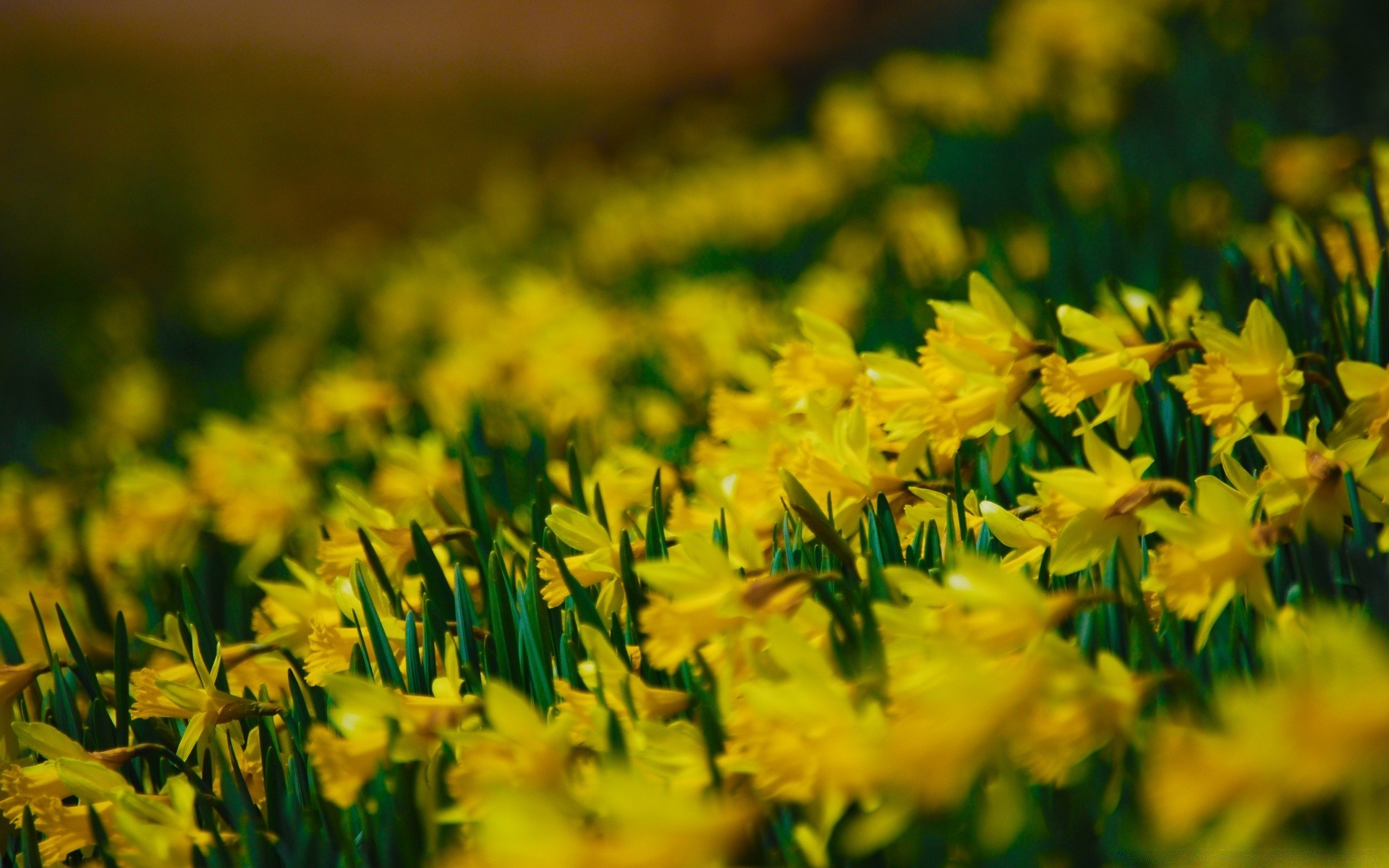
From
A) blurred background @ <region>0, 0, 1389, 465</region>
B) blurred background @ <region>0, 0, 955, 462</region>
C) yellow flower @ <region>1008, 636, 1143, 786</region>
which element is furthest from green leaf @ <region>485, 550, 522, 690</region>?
blurred background @ <region>0, 0, 955, 462</region>

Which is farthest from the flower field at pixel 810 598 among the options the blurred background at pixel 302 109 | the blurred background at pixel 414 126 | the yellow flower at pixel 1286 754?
the blurred background at pixel 302 109

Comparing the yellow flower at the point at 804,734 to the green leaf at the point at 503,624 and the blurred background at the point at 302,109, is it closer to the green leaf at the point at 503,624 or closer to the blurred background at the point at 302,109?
the green leaf at the point at 503,624

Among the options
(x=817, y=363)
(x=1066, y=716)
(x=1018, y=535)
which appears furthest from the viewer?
(x=817, y=363)

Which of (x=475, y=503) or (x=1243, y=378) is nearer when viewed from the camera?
(x=1243, y=378)

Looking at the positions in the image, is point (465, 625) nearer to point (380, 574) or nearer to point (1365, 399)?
point (380, 574)

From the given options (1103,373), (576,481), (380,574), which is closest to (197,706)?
(380,574)

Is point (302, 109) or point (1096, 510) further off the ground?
point (302, 109)

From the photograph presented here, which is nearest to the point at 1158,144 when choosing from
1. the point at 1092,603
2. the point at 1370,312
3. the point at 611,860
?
the point at 1370,312
